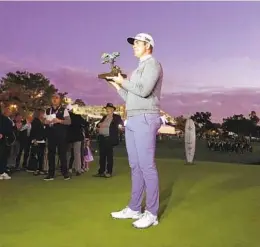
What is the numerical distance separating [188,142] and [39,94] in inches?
1338

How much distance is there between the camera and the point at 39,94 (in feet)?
153

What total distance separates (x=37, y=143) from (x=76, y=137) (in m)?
1.03

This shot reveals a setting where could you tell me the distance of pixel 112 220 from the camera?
16.8 ft

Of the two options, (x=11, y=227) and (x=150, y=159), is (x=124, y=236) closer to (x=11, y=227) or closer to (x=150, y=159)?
(x=150, y=159)

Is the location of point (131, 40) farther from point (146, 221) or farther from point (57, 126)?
point (57, 126)

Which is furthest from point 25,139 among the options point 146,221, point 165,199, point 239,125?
point 239,125

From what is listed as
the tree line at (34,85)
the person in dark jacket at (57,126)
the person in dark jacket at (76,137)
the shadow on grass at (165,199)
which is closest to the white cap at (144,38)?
the shadow on grass at (165,199)

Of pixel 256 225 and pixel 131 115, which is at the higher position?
pixel 131 115

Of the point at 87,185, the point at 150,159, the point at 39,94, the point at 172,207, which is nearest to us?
the point at 150,159

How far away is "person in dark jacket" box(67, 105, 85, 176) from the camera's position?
32.6 feet

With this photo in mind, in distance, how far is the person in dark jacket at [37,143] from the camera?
10.2m

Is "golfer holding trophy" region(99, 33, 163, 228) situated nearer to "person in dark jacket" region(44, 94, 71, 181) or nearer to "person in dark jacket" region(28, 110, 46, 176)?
"person in dark jacket" region(44, 94, 71, 181)

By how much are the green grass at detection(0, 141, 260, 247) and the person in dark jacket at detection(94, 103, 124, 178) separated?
1095 millimetres

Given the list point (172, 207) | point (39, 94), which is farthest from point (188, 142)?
point (39, 94)
